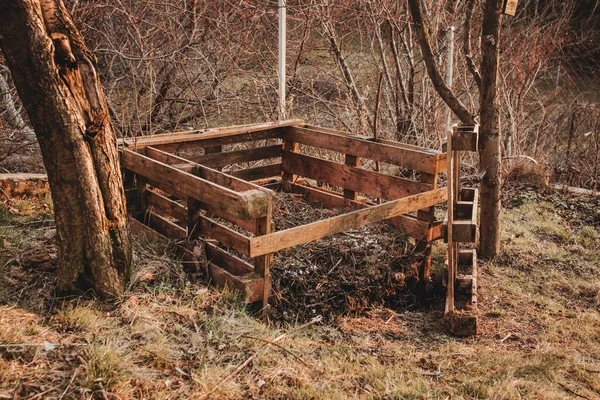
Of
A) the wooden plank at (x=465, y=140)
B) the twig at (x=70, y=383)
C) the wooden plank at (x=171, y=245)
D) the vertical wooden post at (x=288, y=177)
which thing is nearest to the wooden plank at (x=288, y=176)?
the vertical wooden post at (x=288, y=177)

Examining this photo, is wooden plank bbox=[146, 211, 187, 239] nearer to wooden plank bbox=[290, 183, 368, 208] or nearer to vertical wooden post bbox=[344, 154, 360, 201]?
wooden plank bbox=[290, 183, 368, 208]

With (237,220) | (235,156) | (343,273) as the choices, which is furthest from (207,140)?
(343,273)

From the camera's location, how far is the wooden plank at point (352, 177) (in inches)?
231

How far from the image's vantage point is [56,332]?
3.86m

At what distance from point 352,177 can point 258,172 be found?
119 centimetres

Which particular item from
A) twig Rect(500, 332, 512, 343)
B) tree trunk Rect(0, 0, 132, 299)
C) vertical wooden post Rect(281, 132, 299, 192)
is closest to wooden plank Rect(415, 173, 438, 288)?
twig Rect(500, 332, 512, 343)

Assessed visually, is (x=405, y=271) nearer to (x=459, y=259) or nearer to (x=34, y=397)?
(x=459, y=259)

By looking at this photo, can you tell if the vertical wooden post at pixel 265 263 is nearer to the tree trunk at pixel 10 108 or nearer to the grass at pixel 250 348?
the grass at pixel 250 348

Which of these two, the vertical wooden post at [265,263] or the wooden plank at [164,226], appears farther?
the wooden plank at [164,226]

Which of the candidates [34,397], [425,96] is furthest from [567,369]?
[425,96]

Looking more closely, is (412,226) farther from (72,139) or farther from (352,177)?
(72,139)

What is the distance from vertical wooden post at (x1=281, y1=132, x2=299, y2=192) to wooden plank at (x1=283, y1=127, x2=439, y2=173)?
85 mm

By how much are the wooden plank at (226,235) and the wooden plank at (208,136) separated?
1258 mm

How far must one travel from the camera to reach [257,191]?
4316 mm
